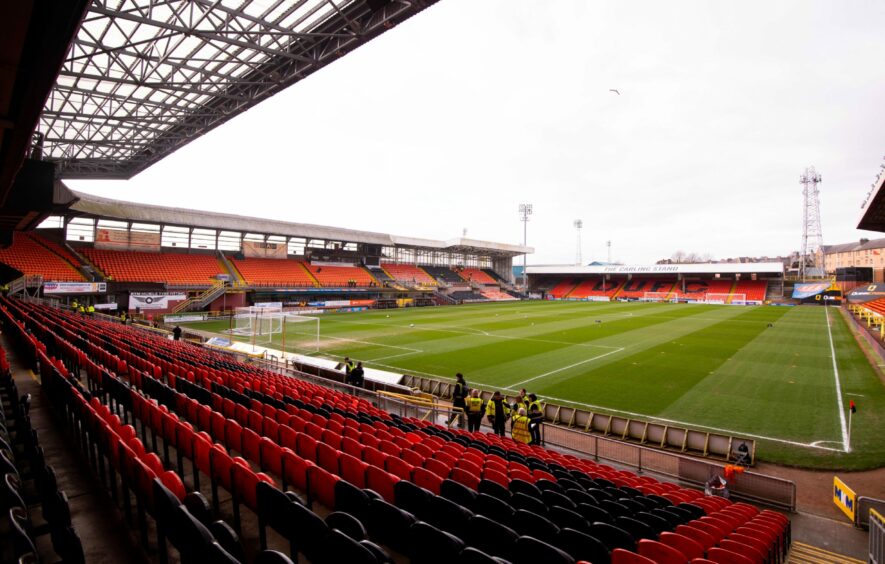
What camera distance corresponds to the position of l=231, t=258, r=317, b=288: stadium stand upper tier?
46938 millimetres

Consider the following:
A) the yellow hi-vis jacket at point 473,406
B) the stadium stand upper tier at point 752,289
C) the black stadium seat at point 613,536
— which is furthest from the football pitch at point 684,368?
the stadium stand upper tier at point 752,289

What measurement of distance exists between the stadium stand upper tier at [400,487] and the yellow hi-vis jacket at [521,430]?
3.15 ft

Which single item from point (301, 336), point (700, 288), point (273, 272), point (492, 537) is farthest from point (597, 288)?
point (492, 537)

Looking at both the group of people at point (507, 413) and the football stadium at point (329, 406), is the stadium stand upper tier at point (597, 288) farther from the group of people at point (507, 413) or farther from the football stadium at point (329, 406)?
the group of people at point (507, 413)

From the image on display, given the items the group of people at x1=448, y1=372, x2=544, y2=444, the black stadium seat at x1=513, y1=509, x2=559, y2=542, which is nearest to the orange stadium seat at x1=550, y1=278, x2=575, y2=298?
the group of people at x1=448, y1=372, x2=544, y2=444

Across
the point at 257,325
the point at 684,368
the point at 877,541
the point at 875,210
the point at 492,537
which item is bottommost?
the point at 684,368

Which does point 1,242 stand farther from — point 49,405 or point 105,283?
point 49,405

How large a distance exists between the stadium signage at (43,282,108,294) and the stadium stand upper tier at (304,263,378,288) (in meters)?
22.5

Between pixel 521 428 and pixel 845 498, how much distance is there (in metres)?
5.98

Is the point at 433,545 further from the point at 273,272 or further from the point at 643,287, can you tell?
the point at 643,287

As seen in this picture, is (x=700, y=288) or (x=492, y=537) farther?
(x=700, y=288)

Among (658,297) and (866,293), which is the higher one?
(866,293)

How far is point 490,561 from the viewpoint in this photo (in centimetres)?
251

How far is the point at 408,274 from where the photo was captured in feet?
221
